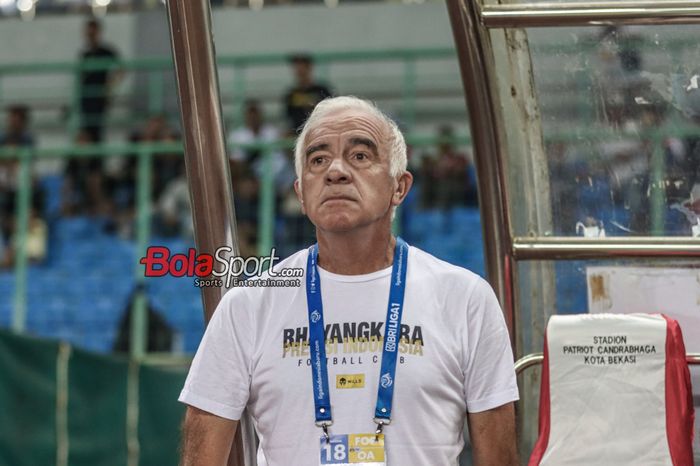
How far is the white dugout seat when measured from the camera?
2854 mm

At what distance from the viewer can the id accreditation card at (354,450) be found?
280 cm

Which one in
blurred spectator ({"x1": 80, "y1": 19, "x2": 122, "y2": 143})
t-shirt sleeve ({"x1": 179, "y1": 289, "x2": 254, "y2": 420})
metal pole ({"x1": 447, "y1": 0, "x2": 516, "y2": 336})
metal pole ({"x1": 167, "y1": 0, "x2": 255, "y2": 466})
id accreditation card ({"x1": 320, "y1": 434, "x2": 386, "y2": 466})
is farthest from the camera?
blurred spectator ({"x1": 80, "y1": 19, "x2": 122, "y2": 143})

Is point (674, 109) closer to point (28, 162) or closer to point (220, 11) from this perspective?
point (28, 162)

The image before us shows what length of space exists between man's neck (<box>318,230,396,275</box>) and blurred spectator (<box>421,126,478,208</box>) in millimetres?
7041

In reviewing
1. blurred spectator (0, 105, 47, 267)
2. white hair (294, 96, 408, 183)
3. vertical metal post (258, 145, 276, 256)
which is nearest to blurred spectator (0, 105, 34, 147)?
blurred spectator (0, 105, 47, 267)

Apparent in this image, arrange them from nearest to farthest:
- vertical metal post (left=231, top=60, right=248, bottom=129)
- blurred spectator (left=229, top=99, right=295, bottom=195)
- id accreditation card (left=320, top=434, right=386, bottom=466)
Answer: id accreditation card (left=320, top=434, right=386, bottom=466) → blurred spectator (left=229, top=99, right=295, bottom=195) → vertical metal post (left=231, top=60, right=248, bottom=129)

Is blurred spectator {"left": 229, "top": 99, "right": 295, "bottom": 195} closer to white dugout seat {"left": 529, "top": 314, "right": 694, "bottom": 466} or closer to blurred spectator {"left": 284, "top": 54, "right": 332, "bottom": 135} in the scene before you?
blurred spectator {"left": 284, "top": 54, "right": 332, "bottom": 135}

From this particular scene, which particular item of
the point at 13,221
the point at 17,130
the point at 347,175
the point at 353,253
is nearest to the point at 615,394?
the point at 353,253

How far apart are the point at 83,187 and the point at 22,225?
694 mm

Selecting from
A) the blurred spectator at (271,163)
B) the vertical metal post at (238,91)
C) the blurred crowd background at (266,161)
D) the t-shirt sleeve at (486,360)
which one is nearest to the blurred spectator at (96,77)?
the blurred crowd background at (266,161)

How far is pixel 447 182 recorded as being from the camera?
10156 millimetres

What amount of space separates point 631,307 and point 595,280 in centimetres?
12

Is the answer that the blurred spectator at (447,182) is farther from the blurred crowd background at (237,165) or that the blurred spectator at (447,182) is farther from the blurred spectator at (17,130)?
the blurred spectator at (17,130)

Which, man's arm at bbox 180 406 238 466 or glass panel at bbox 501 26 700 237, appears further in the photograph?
glass panel at bbox 501 26 700 237
